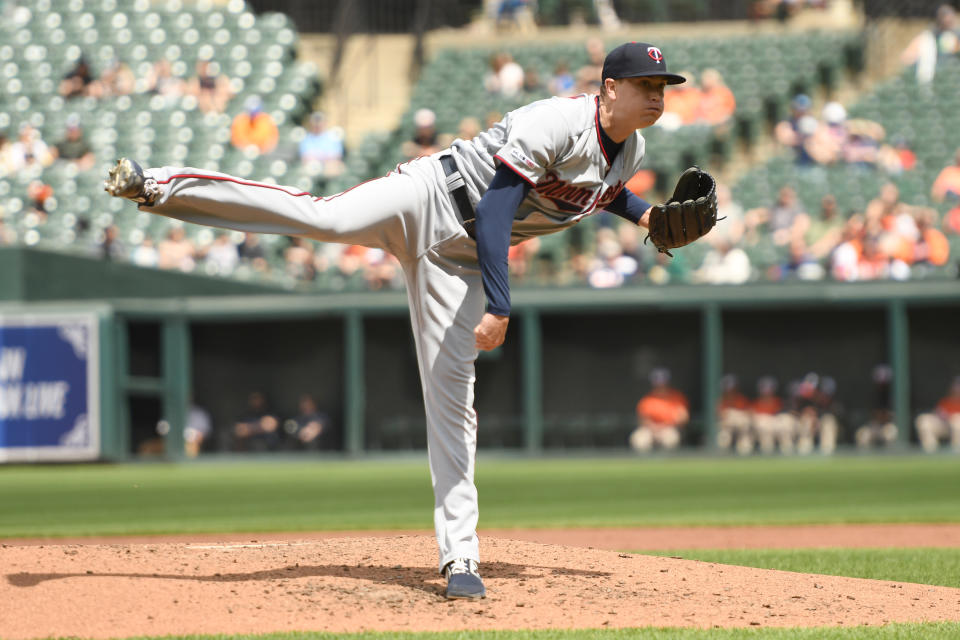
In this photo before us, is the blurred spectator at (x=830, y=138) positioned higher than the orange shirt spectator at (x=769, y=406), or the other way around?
the blurred spectator at (x=830, y=138)

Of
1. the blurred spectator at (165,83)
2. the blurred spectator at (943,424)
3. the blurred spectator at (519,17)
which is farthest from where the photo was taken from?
the blurred spectator at (519,17)

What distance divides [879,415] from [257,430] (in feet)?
20.2

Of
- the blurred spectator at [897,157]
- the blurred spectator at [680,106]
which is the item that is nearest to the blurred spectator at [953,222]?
the blurred spectator at [897,157]

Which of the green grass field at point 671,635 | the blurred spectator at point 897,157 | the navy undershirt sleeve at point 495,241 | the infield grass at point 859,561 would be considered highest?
the blurred spectator at point 897,157

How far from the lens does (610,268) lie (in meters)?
13.6

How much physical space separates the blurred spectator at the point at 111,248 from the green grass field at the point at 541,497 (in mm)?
2067

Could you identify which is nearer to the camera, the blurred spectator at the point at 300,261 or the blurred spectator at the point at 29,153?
the blurred spectator at the point at 300,261

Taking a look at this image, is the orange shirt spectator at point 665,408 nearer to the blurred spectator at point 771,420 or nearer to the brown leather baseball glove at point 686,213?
the blurred spectator at point 771,420

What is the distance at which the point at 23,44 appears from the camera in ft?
59.1

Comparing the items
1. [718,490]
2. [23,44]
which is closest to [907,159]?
[718,490]

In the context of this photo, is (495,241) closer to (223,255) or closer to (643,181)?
(223,255)

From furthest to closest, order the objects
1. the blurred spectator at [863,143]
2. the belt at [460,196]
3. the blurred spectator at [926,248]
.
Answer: the blurred spectator at [863,143], the blurred spectator at [926,248], the belt at [460,196]

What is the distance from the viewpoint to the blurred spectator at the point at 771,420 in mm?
13227

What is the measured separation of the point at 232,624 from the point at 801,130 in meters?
13.2
